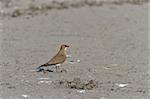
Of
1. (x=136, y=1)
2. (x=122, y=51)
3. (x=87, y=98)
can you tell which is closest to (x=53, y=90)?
(x=87, y=98)

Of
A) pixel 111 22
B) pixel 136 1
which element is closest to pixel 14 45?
pixel 111 22

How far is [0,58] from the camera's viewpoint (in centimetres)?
1391

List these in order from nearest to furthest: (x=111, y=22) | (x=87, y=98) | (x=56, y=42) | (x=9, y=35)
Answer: (x=87, y=98)
(x=56, y=42)
(x=9, y=35)
(x=111, y=22)

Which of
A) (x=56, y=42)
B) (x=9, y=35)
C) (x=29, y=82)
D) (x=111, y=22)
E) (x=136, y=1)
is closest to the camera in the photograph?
(x=29, y=82)

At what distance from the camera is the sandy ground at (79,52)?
10.3 m

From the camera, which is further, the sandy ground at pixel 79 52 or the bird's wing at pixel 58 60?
the bird's wing at pixel 58 60

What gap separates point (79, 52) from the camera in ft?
49.6

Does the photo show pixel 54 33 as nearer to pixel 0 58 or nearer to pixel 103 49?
pixel 103 49

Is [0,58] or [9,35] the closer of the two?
[0,58]

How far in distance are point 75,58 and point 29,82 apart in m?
3.34

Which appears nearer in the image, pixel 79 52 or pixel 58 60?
pixel 58 60

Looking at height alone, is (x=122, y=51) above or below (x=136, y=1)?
below

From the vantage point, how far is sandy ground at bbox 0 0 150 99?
10.3 meters

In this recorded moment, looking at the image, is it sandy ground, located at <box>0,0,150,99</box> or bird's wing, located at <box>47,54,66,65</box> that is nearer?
sandy ground, located at <box>0,0,150,99</box>
